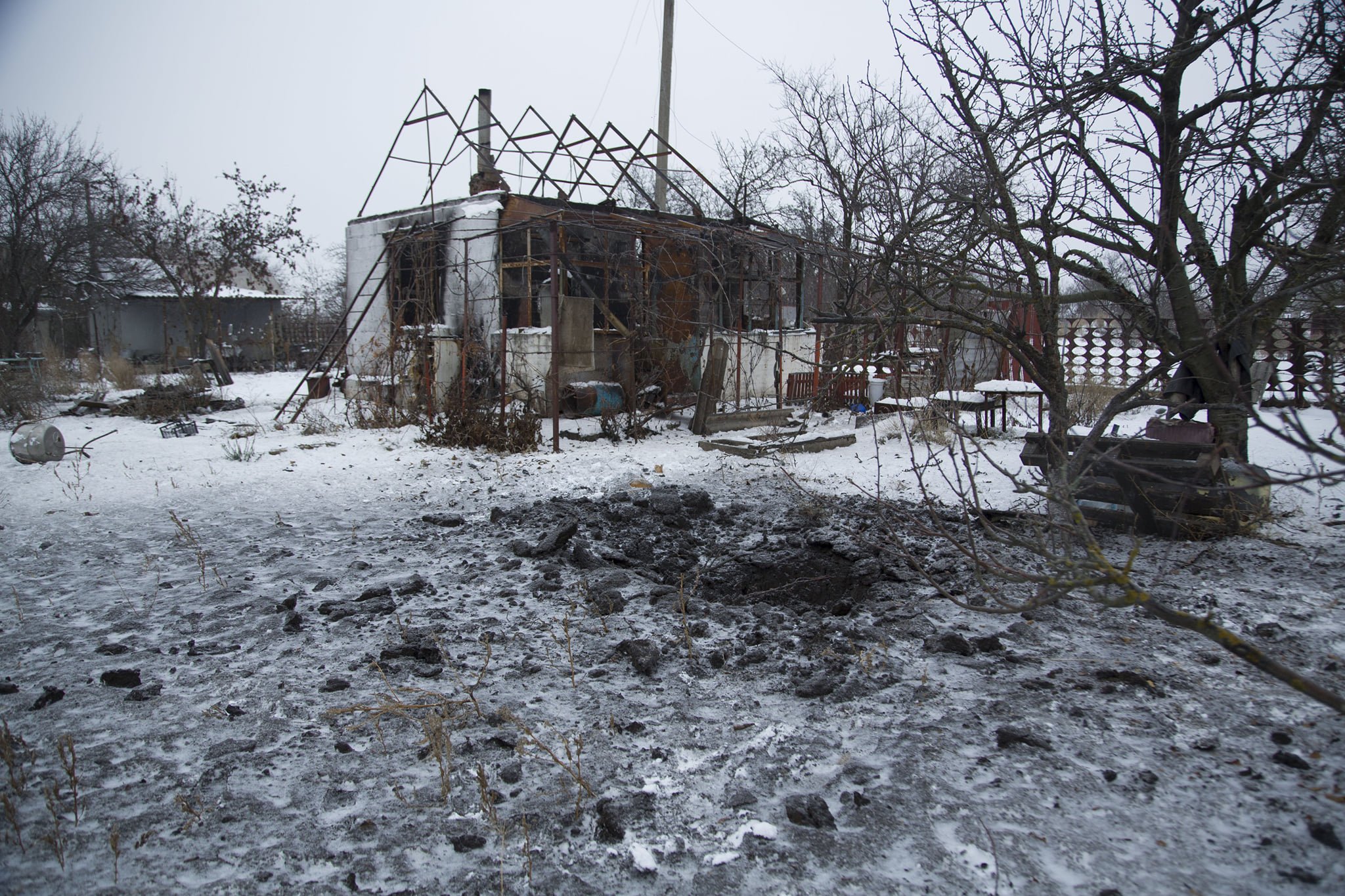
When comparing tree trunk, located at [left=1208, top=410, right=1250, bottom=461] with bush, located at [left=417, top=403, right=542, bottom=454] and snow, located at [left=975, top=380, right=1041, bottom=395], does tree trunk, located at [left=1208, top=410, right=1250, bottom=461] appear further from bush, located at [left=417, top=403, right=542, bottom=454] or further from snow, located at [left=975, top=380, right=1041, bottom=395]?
bush, located at [left=417, top=403, right=542, bottom=454]

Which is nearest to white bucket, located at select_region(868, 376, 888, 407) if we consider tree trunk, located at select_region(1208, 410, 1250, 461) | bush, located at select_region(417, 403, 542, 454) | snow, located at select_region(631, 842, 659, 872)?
bush, located at select_region(417, 403, 542, 454)

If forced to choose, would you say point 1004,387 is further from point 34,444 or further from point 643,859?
point 34,444

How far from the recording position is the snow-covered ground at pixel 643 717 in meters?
2.28

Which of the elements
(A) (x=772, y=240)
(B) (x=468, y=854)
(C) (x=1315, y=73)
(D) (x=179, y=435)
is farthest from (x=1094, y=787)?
(D) (x=179, y=435)

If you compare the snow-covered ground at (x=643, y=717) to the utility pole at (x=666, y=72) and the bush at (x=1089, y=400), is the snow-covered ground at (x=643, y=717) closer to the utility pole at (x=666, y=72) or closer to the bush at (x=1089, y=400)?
the bush at (x=1089, y=400)

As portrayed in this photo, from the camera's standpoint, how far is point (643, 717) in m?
3.16

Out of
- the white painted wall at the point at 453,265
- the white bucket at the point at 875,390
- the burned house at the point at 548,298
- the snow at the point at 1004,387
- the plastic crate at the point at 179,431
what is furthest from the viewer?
the white bucket at the point at 875,390

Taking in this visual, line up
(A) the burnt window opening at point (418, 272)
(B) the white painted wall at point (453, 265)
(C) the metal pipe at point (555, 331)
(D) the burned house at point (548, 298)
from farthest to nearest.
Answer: (B) the white painted wall at point (453, 265) < (A) the burnt window opening at point (418, 272) < (D) the burned house at point (548, 298) < (C) the metal pipe at point (555, 331)

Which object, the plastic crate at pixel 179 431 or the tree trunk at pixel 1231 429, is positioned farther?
the plastic crate at pixel 179 431

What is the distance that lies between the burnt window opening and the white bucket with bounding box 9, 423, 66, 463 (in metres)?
4.29

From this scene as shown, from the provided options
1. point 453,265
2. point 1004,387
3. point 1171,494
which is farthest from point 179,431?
point 1171,494

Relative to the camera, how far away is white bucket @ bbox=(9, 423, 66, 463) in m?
7.89

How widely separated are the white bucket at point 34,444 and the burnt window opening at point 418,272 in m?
4.29

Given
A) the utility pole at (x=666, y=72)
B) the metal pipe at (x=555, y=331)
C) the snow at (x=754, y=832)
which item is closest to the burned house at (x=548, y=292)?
the metal pipe at (x=555, y=331)
